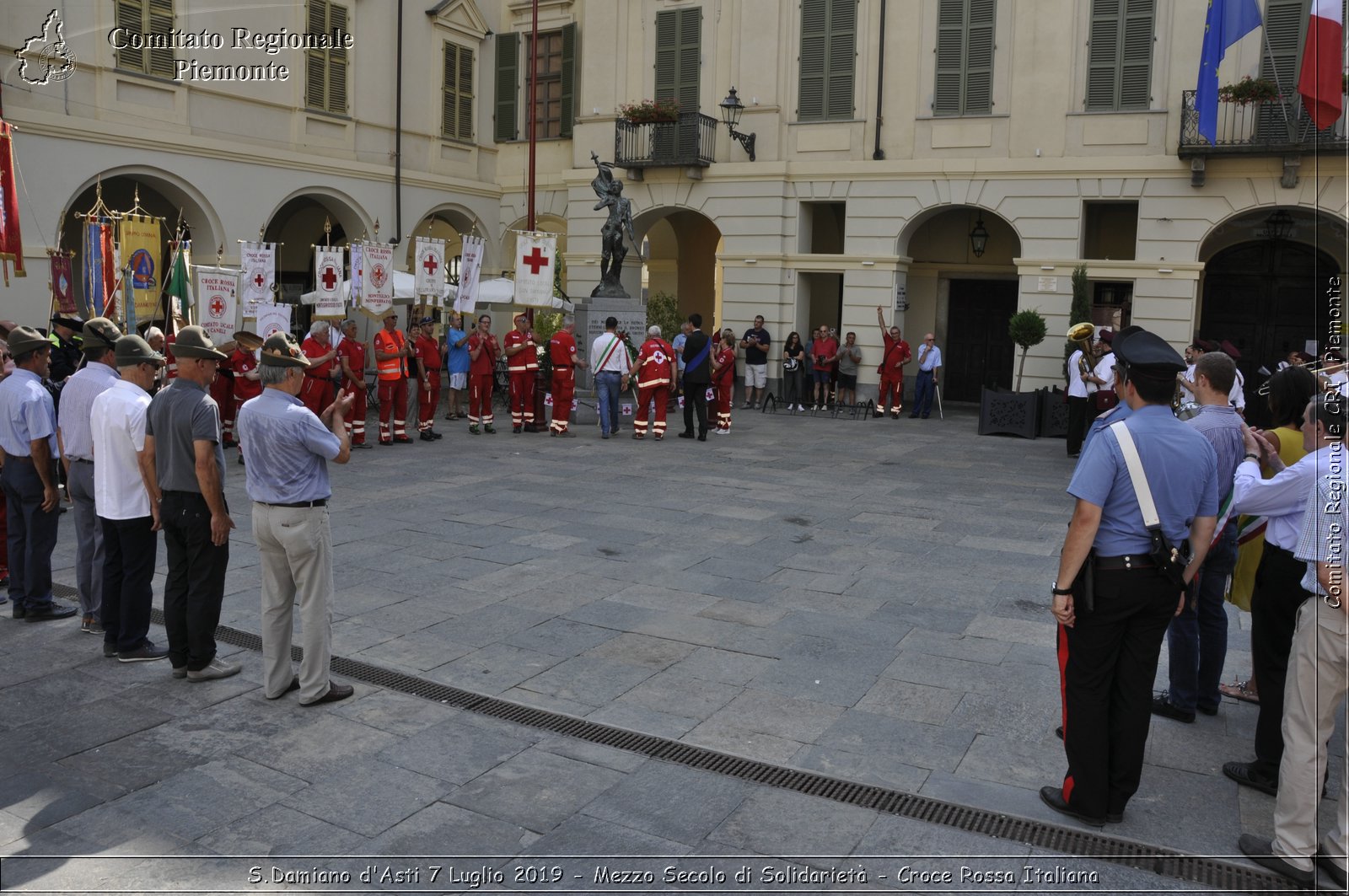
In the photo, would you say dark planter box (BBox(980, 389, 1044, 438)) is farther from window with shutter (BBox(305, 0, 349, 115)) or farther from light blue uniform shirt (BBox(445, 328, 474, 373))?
window with shutter (BBox(305, 0, 349, 115))

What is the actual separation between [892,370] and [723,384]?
5.31m

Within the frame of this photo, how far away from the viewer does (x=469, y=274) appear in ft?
59.8

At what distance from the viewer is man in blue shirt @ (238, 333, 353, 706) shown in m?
5.66

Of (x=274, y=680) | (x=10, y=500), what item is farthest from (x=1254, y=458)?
(x=10, y=500)

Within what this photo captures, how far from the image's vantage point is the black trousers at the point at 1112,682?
14.7 feet

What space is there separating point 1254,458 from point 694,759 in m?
3.03

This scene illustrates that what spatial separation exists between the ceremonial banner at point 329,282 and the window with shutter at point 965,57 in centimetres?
1236

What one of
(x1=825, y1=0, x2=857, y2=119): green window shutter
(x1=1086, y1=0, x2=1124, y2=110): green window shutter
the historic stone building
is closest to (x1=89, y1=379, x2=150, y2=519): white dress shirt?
the historic stone building

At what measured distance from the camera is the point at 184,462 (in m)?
6.00

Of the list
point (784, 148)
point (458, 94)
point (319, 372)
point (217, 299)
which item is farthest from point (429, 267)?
point (458, 94)

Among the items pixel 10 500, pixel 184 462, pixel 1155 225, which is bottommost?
pixel 10 500

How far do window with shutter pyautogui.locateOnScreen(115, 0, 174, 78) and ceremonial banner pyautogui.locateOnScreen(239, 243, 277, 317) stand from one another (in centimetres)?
590

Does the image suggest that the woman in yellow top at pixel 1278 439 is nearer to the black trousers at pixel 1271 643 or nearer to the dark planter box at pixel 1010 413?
the black trousers at pixel 1271 643

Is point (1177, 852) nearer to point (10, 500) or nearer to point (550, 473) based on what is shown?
point (10, 500)
